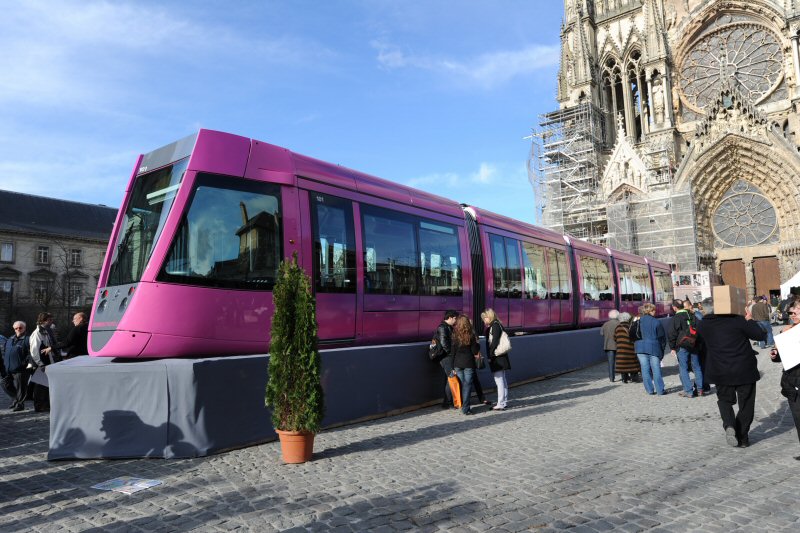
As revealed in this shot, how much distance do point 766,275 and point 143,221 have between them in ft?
130

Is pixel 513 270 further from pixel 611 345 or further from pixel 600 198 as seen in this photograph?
pixel 600 198

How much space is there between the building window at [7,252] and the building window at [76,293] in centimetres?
540

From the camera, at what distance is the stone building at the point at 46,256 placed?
164ft

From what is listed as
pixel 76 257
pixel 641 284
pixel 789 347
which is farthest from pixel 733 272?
pixel 76 257

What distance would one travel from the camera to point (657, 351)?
33.3ft

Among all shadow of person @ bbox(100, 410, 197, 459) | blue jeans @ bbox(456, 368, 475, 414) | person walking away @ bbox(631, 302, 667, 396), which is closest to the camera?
shadow of person @ bbox(100, 410, 197, 459)

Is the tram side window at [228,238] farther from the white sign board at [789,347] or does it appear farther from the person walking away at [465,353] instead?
the white sign board at [789,347]

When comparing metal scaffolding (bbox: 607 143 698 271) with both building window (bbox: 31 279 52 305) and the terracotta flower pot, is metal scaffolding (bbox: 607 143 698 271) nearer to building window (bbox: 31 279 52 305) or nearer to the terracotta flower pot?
the terracotta flower pot

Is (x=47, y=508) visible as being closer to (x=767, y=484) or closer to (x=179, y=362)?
(x=179, y=362)

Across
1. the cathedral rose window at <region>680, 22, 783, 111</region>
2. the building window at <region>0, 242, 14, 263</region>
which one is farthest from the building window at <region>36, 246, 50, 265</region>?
the cathedral rose window at <region>680, 22, 783, 111</region>

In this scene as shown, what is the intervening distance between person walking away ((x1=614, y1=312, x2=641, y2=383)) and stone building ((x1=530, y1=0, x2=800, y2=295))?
1053 inches

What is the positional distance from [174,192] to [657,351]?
8445 mm

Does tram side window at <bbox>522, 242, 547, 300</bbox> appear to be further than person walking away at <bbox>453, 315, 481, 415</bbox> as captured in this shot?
Yes

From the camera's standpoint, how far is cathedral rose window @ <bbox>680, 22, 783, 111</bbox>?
126 ft
